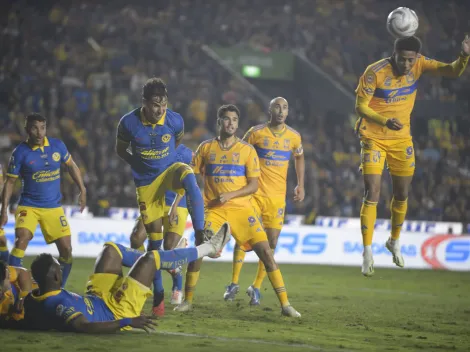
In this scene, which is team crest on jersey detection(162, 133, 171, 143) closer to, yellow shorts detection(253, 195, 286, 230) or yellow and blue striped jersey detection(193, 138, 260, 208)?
yellow and blue striped jersey detection(193, 138, 260, 208)

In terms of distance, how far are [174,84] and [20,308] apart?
56.4ft

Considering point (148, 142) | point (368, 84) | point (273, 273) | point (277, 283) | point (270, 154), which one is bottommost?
point (277, 283)

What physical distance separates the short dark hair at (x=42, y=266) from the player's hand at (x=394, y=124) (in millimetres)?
4612

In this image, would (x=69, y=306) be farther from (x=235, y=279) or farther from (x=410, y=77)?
(x=410, y=77)

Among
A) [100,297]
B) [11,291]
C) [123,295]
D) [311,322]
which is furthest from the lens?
[311,322]

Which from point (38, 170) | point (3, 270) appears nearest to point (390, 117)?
point (38, 170)

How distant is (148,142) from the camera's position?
9875 mm

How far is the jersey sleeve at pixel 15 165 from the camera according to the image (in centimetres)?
1097

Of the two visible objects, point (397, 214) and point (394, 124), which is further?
point (397, 214)

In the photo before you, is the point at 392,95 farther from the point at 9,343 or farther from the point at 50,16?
the point at 50,16

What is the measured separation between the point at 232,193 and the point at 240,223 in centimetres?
39

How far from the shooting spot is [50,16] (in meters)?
26.5

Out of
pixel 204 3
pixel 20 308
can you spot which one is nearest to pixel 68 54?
pixel 204 3

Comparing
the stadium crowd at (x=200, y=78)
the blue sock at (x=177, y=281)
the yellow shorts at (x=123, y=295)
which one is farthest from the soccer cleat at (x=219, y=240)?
the stadium crowd at (x=200, y=78)
